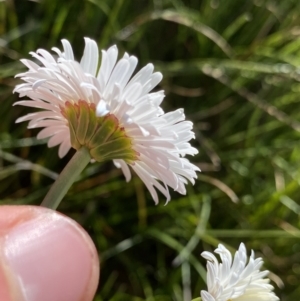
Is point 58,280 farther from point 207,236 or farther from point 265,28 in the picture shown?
point 265,28

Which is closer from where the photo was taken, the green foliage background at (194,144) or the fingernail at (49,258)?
the fingernail at (49,258)

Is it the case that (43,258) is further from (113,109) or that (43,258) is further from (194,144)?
(194,144)

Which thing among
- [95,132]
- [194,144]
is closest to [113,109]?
[95,132]

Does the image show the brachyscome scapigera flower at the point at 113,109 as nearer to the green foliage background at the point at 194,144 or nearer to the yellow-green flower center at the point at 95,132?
Answer: the yellow-green flower center at the point at 95,132

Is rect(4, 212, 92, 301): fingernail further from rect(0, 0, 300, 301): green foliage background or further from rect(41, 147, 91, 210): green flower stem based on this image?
rect(0, 0, 300, 301): green foliage background

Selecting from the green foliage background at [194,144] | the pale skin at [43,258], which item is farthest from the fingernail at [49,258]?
the green foliage background at [194,144]

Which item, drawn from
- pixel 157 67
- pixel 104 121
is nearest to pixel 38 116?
pixel 104 121

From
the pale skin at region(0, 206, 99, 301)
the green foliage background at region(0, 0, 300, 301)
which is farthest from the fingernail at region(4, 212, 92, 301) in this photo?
the green foliage background at region(0, 0, 300, 301)

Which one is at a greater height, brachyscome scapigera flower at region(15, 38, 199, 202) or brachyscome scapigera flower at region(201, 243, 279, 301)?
brachyscome scapigera flower at region(15, 38, 199, 202)
